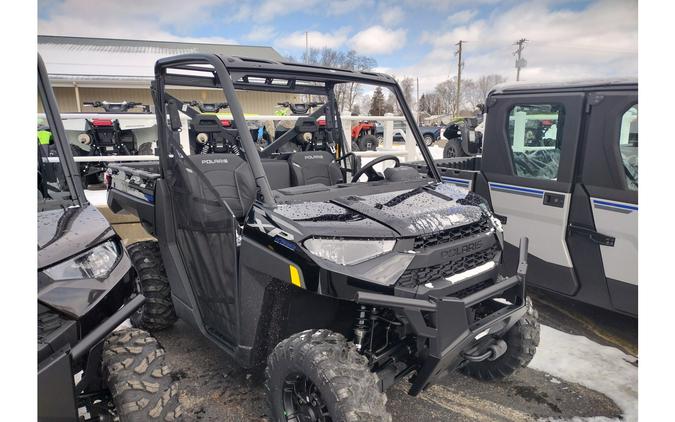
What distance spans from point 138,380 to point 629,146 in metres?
3.65

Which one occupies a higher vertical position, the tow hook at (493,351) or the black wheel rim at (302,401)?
the tow hook at (493,351)

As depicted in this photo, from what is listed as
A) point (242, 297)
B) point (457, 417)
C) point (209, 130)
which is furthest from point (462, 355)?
point (209, 130)

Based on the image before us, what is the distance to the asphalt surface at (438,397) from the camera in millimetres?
2842

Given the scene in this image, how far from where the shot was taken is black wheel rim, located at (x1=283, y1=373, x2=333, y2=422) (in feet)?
7.28

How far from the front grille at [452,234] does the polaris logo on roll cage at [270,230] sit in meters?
0.64

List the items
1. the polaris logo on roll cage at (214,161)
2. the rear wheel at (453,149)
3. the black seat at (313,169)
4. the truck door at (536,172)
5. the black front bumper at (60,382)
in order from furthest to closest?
the rear wheel at (453,149), the truck door at (536,172), the black seat at (313,169), the polaris logo on roll cage at (214,161), the black front bumper at (60,382)

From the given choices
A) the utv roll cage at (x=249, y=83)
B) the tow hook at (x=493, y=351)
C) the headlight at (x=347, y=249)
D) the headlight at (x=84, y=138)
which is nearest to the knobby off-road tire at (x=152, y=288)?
the utv roll cage at (x=249, y=83)

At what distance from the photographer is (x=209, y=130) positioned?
3471mm

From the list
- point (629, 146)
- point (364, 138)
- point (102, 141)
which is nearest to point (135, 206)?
point (629, 146)

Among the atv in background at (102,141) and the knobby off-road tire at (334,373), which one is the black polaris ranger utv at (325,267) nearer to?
the knobby off-road tire at (334,373)

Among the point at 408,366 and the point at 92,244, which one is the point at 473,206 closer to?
the point at 408,366

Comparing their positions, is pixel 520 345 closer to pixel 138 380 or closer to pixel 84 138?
pixel 138 380

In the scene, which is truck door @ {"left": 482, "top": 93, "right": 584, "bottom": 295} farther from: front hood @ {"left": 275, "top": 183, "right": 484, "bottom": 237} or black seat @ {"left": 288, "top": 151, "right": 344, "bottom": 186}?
black seat @ {"left": 288, "top": 151, "right": 344, "bottom": 186}

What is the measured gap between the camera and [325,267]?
2.14 metres
